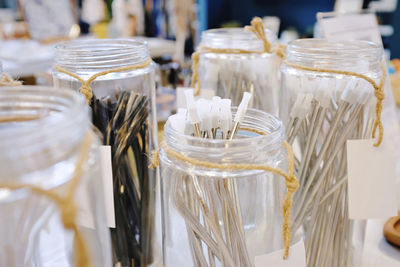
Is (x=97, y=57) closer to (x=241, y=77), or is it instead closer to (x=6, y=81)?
(x=6, y=81)

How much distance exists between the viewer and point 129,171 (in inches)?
16.3

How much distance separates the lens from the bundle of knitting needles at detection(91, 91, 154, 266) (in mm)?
394

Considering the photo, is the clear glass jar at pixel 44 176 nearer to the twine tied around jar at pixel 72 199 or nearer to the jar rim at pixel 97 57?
the twine tied around jar at pixel 72 199

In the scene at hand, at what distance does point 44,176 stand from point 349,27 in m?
0.50

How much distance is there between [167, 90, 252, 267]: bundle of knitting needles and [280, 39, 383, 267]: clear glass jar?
0.10m

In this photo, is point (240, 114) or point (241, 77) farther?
point (241, 77)

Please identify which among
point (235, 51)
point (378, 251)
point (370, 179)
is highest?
point (235, 51)

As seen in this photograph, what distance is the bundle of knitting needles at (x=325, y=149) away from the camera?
39 cm

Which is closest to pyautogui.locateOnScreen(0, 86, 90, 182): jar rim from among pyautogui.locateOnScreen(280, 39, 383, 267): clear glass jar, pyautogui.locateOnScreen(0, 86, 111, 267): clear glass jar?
pyautogui.locateOnScreen(0, 86, 111, 267): clear glass jar

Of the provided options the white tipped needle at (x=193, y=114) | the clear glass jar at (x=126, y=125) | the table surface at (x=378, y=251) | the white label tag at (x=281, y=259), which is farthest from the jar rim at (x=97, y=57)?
the table surface at (x=378, y=251)

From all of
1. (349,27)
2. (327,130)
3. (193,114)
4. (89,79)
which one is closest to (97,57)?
(89,79)

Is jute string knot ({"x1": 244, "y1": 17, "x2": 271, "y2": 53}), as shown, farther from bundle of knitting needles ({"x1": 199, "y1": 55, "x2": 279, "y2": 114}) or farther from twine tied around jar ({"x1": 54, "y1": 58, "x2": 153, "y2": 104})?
twine tied around jar ({"x1": 54, "y1": 58, "x2": 153, "y2": 104})

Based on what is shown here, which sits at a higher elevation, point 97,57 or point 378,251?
point 97,57

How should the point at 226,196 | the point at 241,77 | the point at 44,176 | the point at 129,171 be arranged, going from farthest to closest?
the point at 241,77 < the point at 129,171 < the point at 226,196 < the point at 44,176
